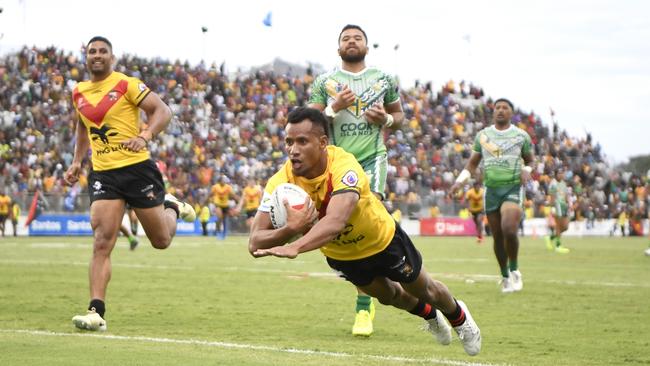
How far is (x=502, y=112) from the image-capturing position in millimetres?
14789

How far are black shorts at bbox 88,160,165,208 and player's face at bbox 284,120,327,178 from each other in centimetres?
380

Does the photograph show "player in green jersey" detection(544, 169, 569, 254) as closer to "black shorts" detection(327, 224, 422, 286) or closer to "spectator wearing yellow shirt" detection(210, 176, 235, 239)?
"spectator wearing yellow shirt" detection(210, 176, 235, 239)

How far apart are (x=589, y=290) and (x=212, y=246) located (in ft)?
52.6

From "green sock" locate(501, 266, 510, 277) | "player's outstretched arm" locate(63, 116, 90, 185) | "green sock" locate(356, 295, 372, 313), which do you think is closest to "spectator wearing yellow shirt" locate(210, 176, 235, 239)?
"green sock" locate(501, 266, 510, 277)

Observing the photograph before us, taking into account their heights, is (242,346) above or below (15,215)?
above

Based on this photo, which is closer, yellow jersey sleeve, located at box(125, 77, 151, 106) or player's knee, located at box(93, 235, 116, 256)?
player's knee, located at box(93, 235, 116, 256)

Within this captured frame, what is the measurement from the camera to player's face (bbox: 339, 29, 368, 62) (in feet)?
32.0

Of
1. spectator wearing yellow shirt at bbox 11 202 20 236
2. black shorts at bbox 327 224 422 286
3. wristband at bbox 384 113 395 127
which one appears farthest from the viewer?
spectator wearing yellow shirt at bbox 11 202 20 236

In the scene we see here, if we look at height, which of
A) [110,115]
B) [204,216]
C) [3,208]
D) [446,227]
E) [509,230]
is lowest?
[446,227]

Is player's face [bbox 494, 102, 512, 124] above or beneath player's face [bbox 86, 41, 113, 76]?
beneath

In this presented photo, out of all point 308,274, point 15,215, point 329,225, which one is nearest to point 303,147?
point 329,225

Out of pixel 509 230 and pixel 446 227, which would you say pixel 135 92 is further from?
pixel 446 227

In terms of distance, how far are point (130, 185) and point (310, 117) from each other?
3.89m

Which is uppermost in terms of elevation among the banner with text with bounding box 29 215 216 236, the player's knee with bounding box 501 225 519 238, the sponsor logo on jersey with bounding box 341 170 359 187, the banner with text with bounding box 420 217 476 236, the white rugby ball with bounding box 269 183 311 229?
the sponsor logo on jersey with bounding box 341 170 359 187
